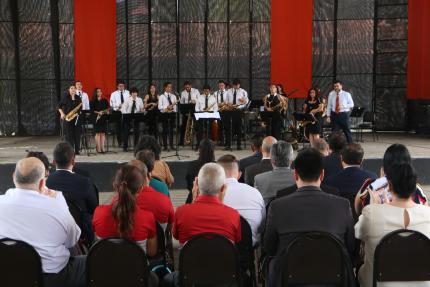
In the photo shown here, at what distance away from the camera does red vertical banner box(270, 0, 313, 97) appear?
45.0ft

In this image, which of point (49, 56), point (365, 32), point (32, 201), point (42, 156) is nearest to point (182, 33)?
point (49, 56)

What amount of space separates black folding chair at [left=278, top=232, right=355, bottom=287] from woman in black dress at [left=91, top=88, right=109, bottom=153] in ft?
31.4

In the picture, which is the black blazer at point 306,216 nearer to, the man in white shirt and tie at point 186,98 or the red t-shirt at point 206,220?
the red t-shirt at point 206,220

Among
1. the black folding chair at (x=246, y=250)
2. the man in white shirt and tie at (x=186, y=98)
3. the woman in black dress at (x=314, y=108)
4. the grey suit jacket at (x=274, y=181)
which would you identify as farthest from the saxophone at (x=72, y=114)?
the black folding chair at (x=246, y=250)

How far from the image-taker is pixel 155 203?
419cm

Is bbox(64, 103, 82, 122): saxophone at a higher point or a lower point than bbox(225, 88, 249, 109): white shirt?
lower

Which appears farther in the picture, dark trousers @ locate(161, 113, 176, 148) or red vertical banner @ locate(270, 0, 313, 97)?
red vertical banner @ locate(270, 0, 313, 97)

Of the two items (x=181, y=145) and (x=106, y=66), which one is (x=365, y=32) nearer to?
(x=181, y=145)

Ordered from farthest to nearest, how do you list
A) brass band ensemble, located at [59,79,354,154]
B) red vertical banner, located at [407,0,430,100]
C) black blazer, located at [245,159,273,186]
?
red vertical banner, located at [407,0,430,100], brass band ensemble, located at [59,79,354,154], black blazer, located at [245,159,273,186]

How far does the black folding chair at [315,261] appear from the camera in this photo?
3227 millimetres

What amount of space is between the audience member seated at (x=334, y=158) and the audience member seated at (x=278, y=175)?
923 mm

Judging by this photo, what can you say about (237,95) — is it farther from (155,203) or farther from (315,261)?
(315,261)

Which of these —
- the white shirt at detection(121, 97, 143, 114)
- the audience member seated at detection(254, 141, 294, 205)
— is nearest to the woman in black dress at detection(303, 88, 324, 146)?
the white shirt at detection(121, 97, 143, 114)

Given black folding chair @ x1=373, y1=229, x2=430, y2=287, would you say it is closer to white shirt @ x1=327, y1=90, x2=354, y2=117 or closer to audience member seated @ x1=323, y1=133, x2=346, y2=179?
audience member seated @ x1=323, y1=133, x2=346, y2=179
